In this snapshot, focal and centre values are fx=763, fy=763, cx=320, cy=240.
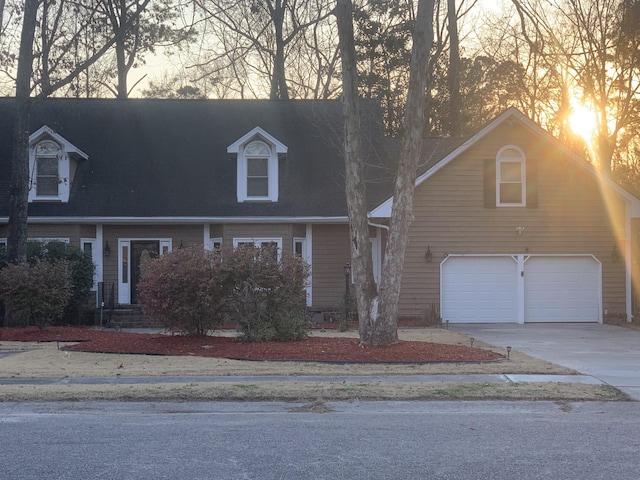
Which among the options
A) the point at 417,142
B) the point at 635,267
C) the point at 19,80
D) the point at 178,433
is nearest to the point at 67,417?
the point at 178,433

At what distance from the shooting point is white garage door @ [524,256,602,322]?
2289 cm

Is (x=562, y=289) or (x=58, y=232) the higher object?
(x=58, y=232)

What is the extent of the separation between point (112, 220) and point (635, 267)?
1628 cm

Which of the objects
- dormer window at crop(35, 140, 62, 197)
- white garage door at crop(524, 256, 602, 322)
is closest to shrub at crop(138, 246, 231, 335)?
dormer window at crop(35, 140, 62, 197)

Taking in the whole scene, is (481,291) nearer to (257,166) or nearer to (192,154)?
(257,166)

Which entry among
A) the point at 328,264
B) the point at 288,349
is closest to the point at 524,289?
the point at 328,264

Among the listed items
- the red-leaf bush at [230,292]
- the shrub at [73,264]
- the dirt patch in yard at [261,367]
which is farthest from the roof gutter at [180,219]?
the red-leaf bush at [230,292]

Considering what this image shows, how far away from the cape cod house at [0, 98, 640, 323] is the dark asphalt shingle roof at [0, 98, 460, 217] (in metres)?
0.06

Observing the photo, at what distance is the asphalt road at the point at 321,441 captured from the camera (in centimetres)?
671

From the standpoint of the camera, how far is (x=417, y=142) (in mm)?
14570

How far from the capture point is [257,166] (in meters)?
25.2

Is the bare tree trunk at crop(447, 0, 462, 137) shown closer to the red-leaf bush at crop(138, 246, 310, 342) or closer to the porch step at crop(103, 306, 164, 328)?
the porch step at crop(103, 306, 164, 328)

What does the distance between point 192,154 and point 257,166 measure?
292 centimetres

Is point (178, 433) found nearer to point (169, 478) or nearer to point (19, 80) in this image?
point (169, 478)
